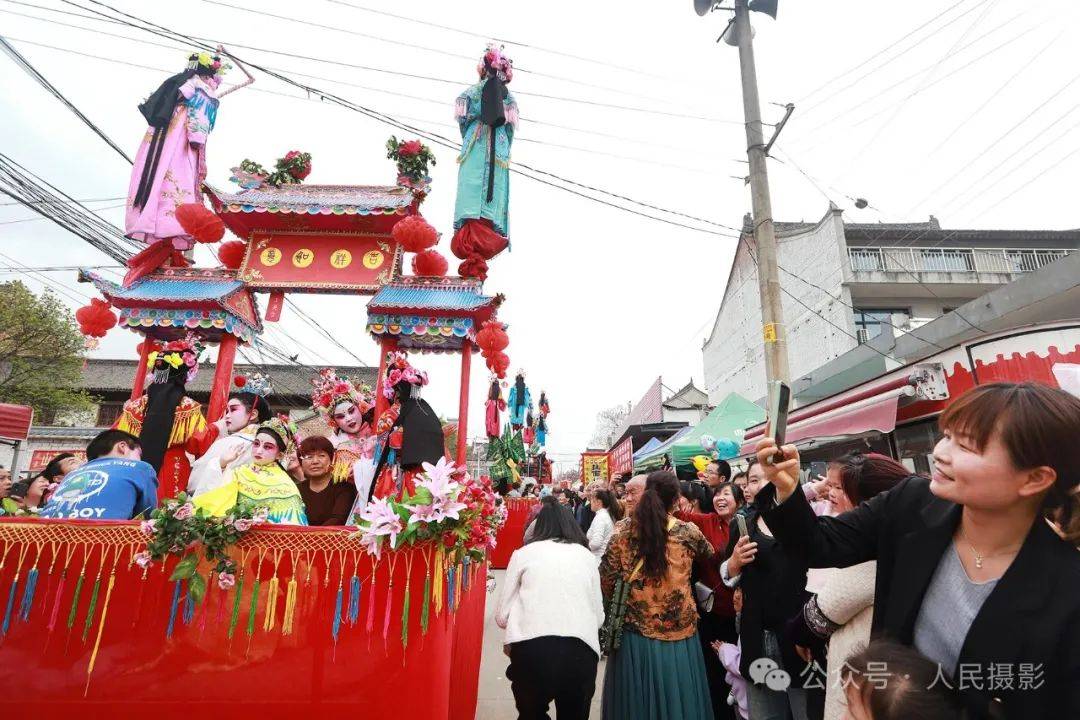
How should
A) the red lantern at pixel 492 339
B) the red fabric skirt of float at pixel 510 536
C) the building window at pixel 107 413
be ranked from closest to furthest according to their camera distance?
the red lantern at pixel 492 339
the red fabric skirt of float at pixel 510 536
the building window at pixel 107 413

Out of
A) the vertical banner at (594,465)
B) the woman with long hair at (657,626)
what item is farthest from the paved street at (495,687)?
the vertical banner at (594,465)

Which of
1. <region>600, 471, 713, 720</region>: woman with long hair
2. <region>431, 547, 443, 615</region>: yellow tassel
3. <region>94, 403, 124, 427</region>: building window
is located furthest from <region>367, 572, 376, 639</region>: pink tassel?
<region>94, 403, 124, 427</region>: building window

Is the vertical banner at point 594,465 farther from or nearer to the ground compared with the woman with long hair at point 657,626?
farther from the ground

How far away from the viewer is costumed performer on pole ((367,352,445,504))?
4148 mm

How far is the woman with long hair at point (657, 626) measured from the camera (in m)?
2.74

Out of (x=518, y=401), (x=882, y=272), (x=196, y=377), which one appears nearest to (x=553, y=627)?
(x=518, y=401)

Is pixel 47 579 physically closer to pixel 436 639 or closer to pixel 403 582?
pixel 403 582

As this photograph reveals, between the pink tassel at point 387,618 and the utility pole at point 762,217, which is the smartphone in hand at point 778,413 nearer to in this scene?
the pink tassel at point 387,618

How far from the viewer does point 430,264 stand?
652 cm

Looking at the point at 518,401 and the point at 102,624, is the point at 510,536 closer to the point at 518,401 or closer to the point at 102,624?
the point at 518,401

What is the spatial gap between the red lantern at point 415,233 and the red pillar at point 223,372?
253 cm

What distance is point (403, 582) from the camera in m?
2.74

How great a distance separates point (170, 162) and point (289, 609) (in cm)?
665

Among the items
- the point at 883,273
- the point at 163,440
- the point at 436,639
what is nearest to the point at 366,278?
the point at 163,440
